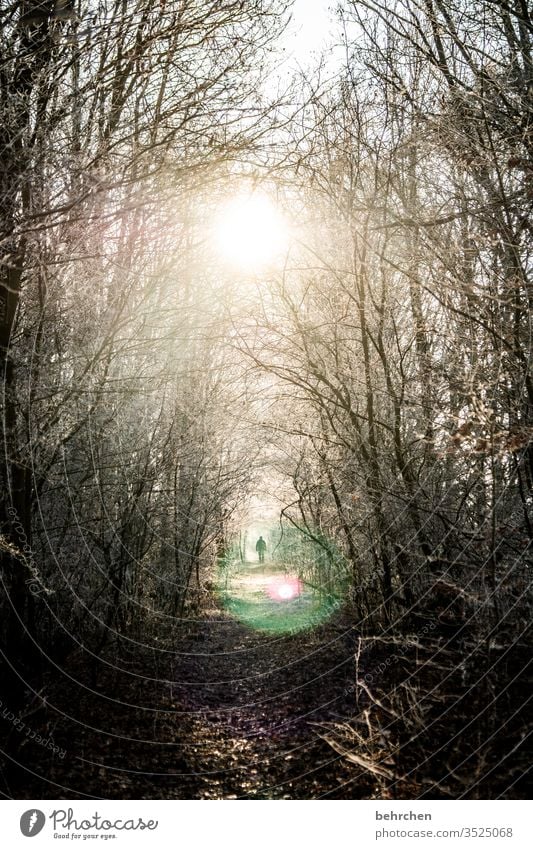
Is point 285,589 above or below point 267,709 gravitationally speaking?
below

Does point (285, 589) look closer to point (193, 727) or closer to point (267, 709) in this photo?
point (267, 709)

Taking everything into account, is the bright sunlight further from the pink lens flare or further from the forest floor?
the pink lens flare

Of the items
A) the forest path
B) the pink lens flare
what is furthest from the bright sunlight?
the pink lens flare

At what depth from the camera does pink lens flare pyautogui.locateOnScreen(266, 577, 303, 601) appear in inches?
631

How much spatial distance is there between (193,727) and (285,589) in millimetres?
11947

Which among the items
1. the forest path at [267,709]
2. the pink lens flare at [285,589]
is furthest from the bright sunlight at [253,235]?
the pink lens flare at [285,589]

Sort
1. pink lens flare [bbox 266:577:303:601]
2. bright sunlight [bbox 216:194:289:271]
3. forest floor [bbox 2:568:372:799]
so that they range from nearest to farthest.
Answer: forest floor [bbox 2:568:372:799] → bright sunlight [bbox 216:194:289:271] → pink lens flare [bbox 266:577:303:601]

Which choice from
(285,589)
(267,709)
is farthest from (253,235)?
(285,589)

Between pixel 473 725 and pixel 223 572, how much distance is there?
15.2 m

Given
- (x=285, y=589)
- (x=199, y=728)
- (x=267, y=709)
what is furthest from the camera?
(x=285, y=589)

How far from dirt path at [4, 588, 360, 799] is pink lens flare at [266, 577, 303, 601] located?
757cm

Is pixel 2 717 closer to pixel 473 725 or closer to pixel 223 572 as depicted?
pixel 473 725

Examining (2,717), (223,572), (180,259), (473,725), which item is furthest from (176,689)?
(223,572)

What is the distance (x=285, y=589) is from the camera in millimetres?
17531
